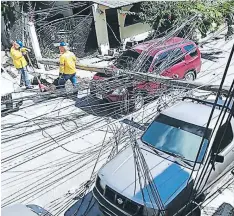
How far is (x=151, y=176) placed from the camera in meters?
6.59

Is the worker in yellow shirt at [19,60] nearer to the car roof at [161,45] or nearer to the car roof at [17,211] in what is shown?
the car roof at [161,45]

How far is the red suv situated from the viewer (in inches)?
373

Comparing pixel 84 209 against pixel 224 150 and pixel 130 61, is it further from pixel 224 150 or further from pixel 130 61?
pixel 130 61

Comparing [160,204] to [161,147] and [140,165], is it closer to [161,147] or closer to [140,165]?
[140,165]

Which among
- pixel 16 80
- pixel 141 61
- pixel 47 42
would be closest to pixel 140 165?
pixel 141 61

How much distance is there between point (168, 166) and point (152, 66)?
480 cm

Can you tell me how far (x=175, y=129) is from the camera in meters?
7.45

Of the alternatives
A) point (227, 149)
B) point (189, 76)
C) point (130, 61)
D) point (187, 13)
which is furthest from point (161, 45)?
point (227, 149)

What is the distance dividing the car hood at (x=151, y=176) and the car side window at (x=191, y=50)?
19.2 feet

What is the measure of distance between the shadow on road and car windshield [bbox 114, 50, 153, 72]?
4180 millimetres

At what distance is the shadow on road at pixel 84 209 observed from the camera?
7.73 meters

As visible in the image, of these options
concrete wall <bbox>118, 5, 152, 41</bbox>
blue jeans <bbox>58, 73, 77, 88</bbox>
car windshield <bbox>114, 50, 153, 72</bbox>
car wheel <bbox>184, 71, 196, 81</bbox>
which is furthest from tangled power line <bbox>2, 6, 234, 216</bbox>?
concrete wall <bbox>118, 5, 152, 41</bbox>

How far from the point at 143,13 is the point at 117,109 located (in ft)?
20.8

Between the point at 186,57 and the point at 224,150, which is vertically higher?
the point at 186,57
